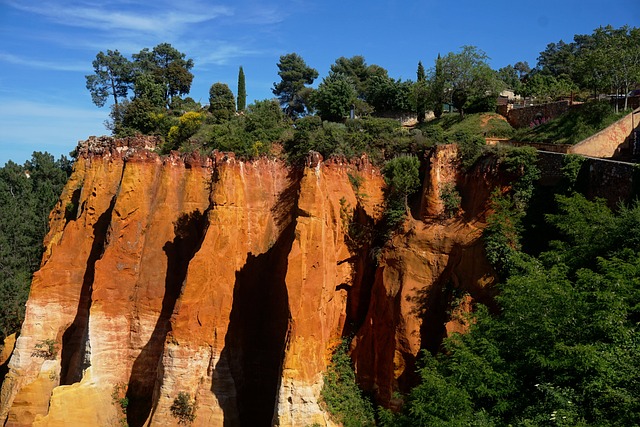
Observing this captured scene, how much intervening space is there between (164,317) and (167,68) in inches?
1304

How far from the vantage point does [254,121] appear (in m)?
29.5

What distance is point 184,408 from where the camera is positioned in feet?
63.7

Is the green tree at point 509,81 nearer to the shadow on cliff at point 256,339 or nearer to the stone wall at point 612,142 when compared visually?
the stone wall at point 612,142

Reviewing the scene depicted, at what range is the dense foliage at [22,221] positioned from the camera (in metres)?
36.3

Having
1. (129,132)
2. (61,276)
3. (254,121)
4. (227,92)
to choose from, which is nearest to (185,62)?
(227,92)

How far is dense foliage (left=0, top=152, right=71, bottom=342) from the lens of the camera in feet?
119

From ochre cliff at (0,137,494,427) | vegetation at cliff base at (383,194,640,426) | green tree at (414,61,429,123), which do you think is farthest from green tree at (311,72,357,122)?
vegetation at cliff base at (383,194,640,426)

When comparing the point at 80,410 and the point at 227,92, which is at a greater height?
the point at 227,92

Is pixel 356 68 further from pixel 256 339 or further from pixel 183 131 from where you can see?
pixel 256 339

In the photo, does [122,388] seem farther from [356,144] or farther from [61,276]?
[356,144]

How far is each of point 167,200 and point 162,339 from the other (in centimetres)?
522

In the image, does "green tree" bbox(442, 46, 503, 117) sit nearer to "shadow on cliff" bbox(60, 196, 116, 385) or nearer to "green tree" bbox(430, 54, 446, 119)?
"green tree" bbox(430, 54, 446, 119)

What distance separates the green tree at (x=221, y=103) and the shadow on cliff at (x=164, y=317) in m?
15.2

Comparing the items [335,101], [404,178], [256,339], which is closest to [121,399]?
[256,339]
